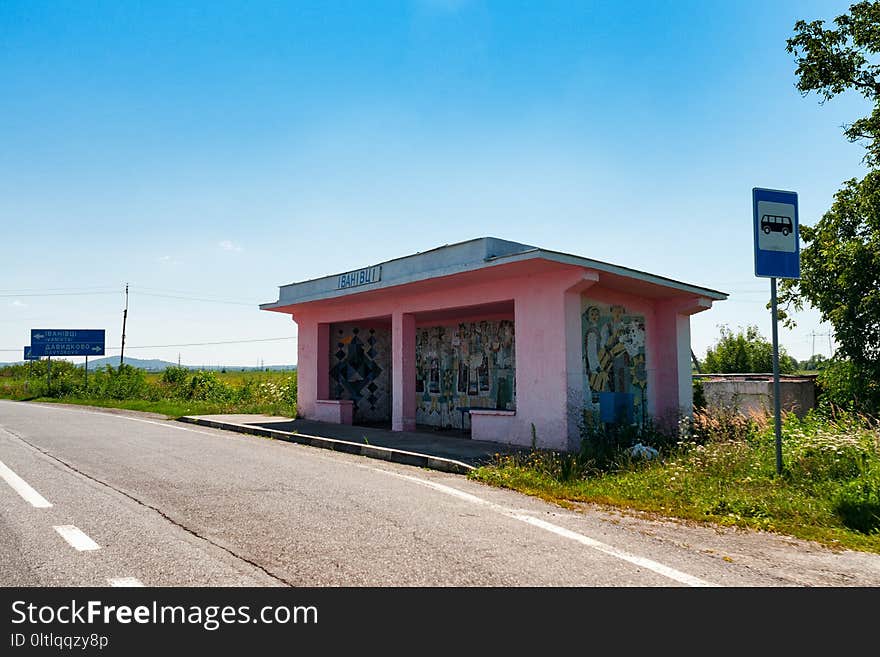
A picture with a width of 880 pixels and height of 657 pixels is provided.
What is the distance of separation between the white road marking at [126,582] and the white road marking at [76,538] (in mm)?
896

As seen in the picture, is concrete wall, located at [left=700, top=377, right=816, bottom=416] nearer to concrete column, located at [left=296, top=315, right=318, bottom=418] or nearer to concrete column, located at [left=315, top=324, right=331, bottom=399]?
concrete column, located at [left=315, top=324, right=331, bottom=399]

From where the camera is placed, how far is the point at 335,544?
5016 mm

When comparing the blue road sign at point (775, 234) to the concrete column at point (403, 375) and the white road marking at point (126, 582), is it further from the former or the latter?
the concrete column at point (403, 375)

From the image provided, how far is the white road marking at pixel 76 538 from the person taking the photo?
4.86 meters

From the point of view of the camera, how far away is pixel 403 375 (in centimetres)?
1421

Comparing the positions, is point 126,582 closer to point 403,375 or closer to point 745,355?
point 403,375

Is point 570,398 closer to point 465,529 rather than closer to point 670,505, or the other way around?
point 670,505

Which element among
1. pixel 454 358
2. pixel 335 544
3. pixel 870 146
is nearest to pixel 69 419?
pixel 454 358

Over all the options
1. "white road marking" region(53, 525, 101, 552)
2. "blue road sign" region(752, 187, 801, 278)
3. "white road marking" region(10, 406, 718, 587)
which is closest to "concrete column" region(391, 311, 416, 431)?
"white road marking" region(10, 406, 718, 587)

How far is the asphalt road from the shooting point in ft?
14.0

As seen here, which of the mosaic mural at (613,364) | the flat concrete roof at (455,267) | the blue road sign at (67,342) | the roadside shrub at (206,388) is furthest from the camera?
the blue road sign at (67,342)

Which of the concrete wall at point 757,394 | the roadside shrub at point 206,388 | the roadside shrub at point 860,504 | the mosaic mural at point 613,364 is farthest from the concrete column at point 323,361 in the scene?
the roadside shrub at point 860,504

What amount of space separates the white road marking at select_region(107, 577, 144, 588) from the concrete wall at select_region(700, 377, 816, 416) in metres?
15.1
